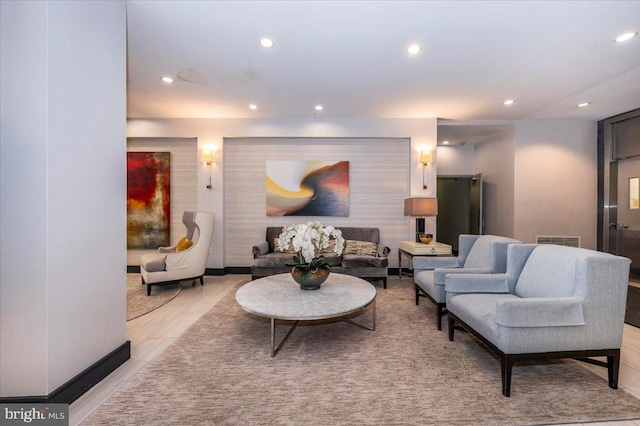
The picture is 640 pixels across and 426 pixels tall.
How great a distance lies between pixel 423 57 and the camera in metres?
3.01

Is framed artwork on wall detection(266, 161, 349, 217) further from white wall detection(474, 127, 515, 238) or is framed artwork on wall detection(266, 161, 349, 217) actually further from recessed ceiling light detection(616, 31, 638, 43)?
recessed ceiling light detection(616, 31, 638, 43)

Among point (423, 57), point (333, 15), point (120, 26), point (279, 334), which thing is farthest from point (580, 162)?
point (120, 26)

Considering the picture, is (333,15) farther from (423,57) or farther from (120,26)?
(120,26)

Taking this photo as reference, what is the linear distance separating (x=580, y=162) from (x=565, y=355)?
16.4 feet

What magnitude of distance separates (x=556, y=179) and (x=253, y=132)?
18.4ft

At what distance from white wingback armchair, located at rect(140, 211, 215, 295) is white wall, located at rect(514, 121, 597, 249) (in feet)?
18.0

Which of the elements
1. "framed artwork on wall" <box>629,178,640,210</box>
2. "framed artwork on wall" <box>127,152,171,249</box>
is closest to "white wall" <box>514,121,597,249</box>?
"framed artwork on wall" <box>629,178,640,210</box>

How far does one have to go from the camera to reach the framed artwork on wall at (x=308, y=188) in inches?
206

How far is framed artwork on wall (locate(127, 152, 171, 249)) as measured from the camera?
17.4ft

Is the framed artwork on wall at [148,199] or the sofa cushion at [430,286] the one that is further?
the framed artwork on wall at [148,199]

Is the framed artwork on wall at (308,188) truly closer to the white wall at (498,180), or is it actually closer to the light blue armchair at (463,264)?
the light blue armchair at (463,264)

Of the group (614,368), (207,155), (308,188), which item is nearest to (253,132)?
(207,155)

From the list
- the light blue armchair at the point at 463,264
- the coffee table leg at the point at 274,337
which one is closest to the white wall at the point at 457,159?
the light blue armchair at the point at 463,264
